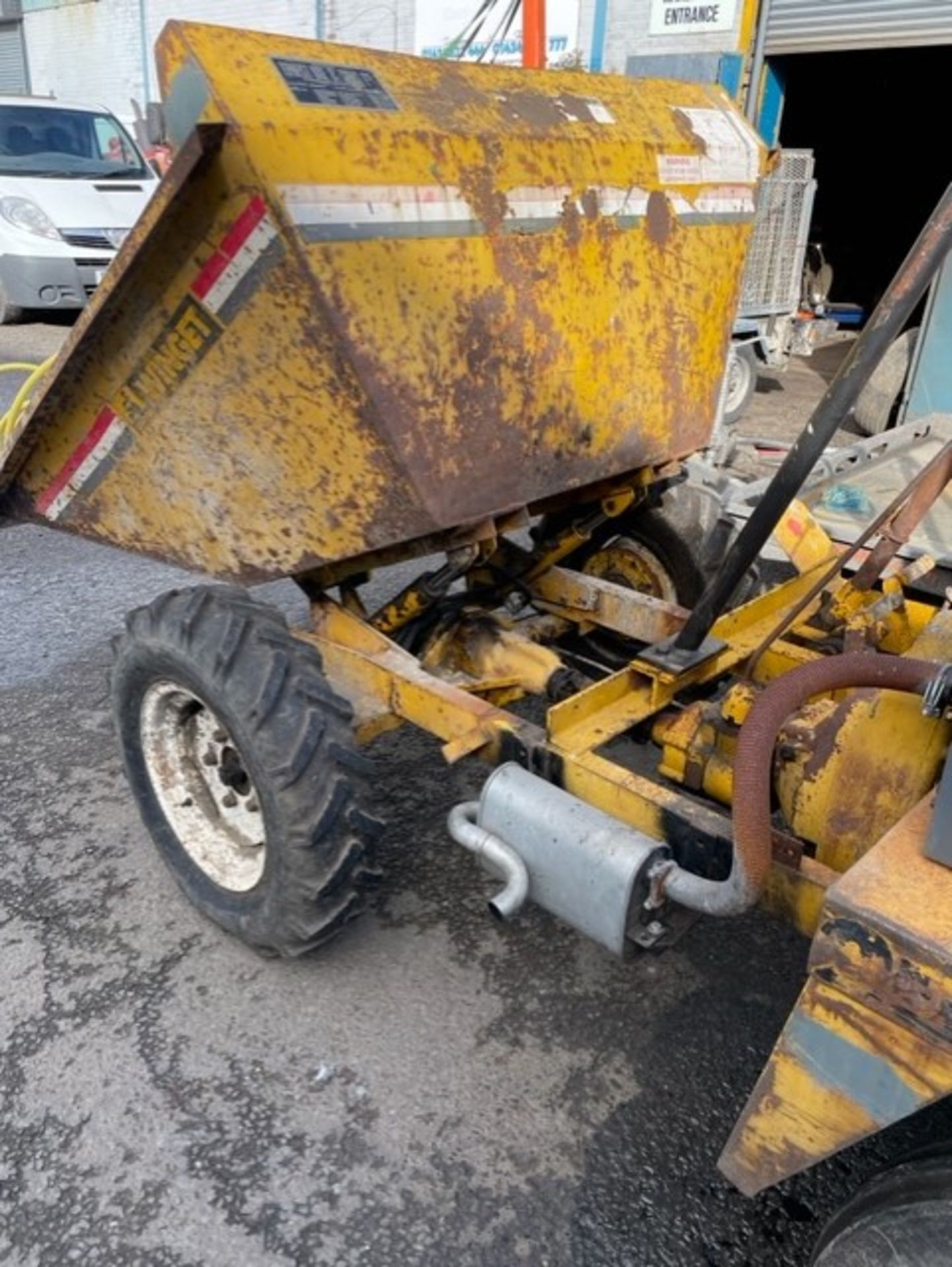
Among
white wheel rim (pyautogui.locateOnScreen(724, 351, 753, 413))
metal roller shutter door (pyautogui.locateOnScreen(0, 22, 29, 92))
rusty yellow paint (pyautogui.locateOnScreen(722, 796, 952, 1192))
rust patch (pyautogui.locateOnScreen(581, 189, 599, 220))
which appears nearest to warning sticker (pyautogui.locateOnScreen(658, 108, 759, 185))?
rust patch (pyautogui.locateOnScreen(581, 189, 599, 220))

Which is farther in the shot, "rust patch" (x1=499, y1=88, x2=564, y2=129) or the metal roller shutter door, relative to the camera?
the metal roller shutter door

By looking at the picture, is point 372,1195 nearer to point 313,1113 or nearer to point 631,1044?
point 313,1113

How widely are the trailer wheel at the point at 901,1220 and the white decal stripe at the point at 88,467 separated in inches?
96.6

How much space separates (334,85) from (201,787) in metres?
1.92

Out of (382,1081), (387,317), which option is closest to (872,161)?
(387,317)

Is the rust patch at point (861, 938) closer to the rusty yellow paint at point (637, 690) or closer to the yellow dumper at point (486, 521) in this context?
the yellow dumper at point (486, 521)

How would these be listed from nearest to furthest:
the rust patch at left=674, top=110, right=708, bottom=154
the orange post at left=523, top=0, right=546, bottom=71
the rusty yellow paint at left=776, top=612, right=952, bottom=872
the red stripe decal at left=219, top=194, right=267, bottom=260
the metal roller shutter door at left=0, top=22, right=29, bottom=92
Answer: the rusty yellow paint at left=776, top=612, right=952, bottom=872 < the red stripe decal at left=219, top=194, right=267, bottom=260 < the rust patch at left=674, top=110, right=708, bottom=154 < the orange post at left=523, top=0, right=546, bottom=71 < the metal roller shutter door at left=0, top=22, right=29, bottom=92

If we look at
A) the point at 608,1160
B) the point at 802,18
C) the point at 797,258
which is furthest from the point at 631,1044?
the point at 802,18

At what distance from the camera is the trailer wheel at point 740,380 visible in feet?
29.0

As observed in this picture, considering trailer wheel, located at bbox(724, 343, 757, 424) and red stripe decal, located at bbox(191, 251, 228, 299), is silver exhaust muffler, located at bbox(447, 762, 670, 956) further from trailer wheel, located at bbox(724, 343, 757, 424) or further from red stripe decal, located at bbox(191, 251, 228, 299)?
trailer wheel, located at bbox(724, 343, 757, 424)

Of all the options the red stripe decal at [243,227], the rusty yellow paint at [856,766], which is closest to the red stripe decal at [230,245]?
the red stripe decal at [243,227]

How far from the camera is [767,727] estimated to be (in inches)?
74.4

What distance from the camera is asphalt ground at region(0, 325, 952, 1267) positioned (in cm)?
224

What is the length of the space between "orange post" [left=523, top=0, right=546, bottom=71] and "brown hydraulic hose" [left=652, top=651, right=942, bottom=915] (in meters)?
3.94
